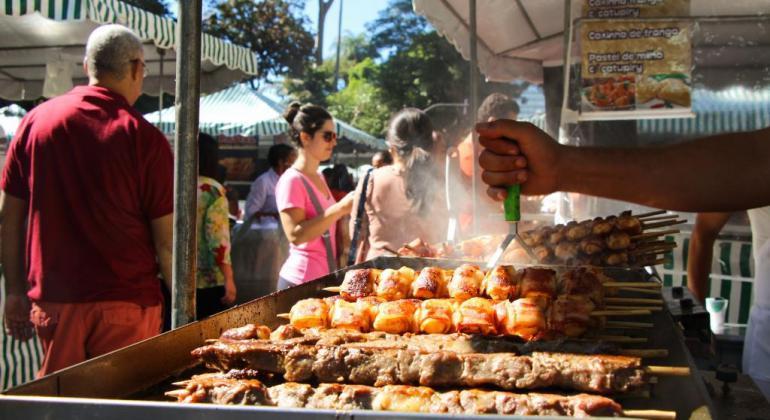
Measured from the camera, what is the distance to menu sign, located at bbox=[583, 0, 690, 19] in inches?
194

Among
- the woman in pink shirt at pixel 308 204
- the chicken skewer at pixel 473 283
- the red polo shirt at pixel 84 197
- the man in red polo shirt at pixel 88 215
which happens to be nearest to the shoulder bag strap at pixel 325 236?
the woman in pink shirt at pixel 308 204

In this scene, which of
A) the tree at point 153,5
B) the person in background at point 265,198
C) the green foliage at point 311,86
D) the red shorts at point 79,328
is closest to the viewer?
the red shorts at point 79,328

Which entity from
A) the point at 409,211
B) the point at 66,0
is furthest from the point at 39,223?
the point at 66,0

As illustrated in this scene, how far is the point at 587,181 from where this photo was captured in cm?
231

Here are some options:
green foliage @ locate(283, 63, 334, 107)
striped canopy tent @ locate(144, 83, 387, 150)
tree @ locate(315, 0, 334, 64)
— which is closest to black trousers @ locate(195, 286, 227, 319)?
striped canopy tent @ locate(144, 83, 387, 150)

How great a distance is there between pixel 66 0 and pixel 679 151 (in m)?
6.53

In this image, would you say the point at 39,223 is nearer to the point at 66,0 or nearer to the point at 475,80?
the point at 475,80

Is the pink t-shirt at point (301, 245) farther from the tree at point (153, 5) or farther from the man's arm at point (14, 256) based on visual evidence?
the tree at point (153, 5)

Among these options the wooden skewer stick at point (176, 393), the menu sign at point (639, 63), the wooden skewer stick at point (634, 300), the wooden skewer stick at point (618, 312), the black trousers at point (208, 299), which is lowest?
the black trousers at point (208, 299)

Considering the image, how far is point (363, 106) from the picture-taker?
37.9 m

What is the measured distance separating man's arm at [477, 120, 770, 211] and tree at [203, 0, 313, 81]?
116 ft

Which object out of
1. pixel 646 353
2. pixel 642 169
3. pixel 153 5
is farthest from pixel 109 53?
pixel 153 5

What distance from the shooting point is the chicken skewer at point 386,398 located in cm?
179

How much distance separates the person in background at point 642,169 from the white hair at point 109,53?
2.36 metres
